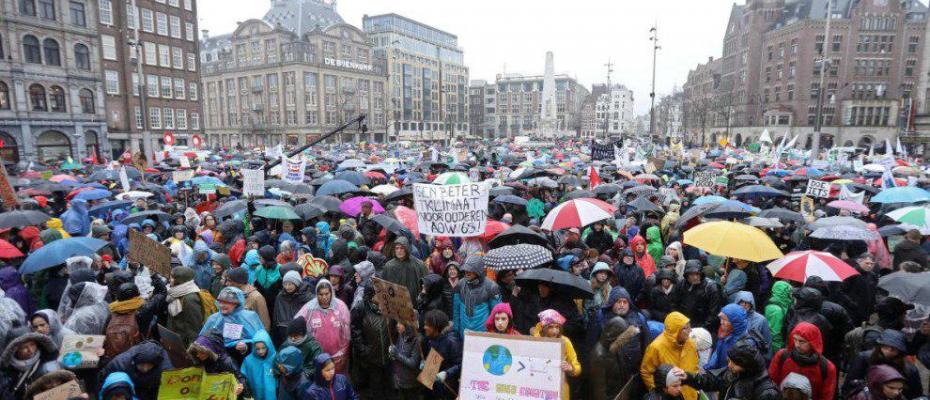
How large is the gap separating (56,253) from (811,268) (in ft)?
28.6

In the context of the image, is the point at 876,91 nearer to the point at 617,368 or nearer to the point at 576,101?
the point at 617,368

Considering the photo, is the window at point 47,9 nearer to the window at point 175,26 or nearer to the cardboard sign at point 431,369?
the window at point 175,26

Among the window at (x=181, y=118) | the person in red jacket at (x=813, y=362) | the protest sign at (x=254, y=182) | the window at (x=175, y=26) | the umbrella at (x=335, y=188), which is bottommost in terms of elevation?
the person in red jacket at (x=813, y=362)

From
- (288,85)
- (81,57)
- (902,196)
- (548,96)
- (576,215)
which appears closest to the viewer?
(576,215)

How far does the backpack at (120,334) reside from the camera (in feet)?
15.4

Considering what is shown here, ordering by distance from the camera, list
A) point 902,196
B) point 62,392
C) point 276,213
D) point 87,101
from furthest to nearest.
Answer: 1. point 87,101
2. point 902,196
3. point 276,213
4. point 62,392

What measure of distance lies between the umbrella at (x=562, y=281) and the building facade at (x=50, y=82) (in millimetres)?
41556

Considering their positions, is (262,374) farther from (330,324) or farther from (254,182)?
(254,182)

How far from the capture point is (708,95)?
8869 centimetres

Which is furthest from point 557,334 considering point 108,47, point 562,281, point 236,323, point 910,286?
point 108,47

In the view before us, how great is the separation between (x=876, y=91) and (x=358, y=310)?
3012 inches

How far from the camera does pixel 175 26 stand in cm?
4906

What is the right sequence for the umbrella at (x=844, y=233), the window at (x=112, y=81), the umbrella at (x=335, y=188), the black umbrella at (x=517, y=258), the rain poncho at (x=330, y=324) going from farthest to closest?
the window at (x=112, y=81) → the umbrella at (x=335, y=188) → the umbrella at (x=844, y=233) → the black umbrella at (x=517, y=258) → the rain poncho at (x=330, y=324)

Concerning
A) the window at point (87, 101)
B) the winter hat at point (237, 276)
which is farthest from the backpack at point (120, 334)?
the window at point (87, 101)
